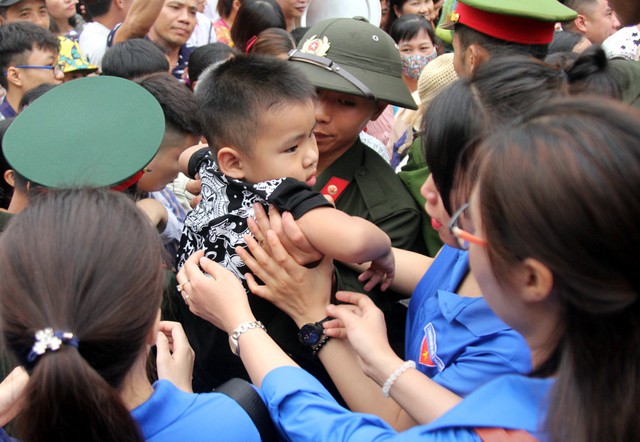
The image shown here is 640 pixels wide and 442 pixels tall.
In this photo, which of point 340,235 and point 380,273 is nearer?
point 340,235

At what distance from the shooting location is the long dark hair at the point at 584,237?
102cm

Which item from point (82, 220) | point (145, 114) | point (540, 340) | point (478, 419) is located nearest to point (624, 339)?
point (540, 340)

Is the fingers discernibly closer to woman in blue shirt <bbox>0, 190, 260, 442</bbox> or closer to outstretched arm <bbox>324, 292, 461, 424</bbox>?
outstretched arm <bbox>324, 292, 461, 424</bbox>

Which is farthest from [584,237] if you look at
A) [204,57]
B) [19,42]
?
[19,42]

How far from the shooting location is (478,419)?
45.4 inches

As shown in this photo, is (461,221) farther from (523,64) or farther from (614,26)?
(614,26)

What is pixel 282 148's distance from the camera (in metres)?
2.02

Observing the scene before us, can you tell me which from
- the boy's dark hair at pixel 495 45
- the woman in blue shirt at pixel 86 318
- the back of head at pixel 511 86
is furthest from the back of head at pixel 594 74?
the woman in blue shirt at pixel 86 318

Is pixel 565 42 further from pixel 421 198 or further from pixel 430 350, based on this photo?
pixel 430 350

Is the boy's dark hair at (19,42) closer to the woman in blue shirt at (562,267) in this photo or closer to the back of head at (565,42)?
the back of head at (565,42)

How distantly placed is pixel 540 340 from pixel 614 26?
19.9ft

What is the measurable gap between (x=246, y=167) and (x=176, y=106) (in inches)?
39.5

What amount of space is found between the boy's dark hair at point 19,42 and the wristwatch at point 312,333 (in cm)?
360

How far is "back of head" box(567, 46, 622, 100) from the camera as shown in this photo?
2.11 m
